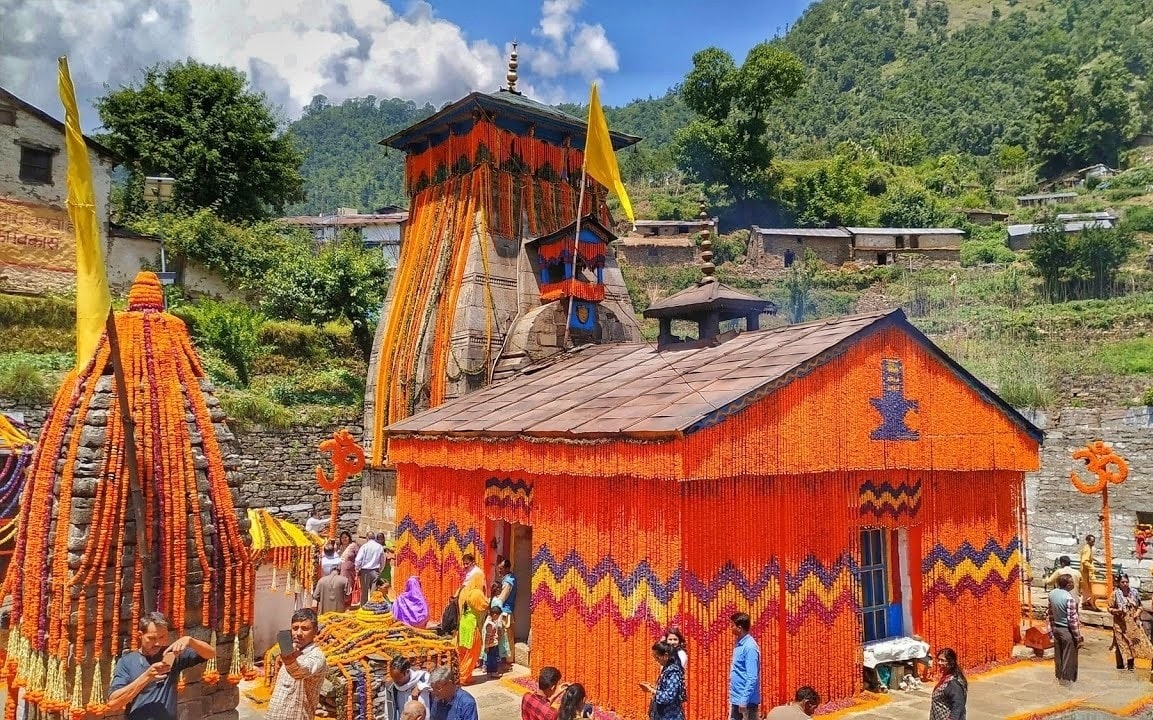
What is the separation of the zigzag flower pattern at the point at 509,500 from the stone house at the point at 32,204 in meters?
19.5

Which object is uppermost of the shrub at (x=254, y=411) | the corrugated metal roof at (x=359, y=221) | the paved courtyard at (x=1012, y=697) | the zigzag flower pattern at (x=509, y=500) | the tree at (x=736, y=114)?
the tree at (x=736, y=114)

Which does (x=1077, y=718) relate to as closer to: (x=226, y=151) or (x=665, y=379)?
(x=665, y=379)

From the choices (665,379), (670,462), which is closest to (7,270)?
(665,379)

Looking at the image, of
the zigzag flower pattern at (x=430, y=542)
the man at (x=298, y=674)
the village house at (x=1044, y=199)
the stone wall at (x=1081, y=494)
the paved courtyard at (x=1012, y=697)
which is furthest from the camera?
the village house at (x=1044, y=199)

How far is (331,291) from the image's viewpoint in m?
24.4

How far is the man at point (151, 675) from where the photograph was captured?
5.01m

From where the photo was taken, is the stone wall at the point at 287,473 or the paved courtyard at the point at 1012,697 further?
the stone wall at the point at 287,473

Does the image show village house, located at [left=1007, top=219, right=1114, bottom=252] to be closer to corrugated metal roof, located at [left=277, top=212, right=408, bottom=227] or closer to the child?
corrugated metal roof, located at [left=277, top=212, right=408, bottom=227]

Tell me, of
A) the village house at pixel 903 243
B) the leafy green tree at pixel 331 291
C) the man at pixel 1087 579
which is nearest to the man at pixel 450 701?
the man at pixel 1087 579

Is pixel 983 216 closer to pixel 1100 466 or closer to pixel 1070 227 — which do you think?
pixel 1070 227

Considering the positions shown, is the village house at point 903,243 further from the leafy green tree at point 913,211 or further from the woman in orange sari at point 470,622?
the woman in orange sari at point 470,622

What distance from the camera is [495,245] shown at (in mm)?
15461

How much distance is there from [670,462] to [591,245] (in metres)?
8.50

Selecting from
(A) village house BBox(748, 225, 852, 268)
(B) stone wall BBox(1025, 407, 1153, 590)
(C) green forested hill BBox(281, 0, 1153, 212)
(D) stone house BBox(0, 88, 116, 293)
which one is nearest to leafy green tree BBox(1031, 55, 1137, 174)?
(C) green forested hill BBox(281, 0, 1153, 212)
